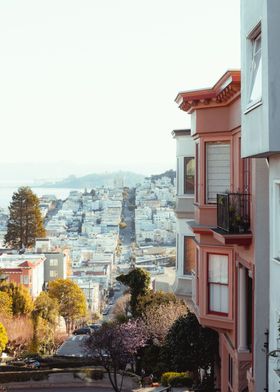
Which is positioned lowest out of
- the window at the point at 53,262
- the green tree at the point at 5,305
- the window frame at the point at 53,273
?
the window frame at the point at 53,273

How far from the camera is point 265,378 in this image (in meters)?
11.8

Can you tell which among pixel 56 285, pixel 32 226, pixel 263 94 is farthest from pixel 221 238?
pixel 32 226

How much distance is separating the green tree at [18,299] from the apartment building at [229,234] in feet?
103

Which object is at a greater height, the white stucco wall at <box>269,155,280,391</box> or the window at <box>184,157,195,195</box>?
the window at <box>184,157,195,195</box>

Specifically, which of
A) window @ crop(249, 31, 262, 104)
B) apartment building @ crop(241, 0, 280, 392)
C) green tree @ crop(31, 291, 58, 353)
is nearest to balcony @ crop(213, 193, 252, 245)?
apartment building @ crop(241, 0, 280, 392)

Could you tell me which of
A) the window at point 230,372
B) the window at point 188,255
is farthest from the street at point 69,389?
the window at point 230,372

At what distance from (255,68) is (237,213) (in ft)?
9.31

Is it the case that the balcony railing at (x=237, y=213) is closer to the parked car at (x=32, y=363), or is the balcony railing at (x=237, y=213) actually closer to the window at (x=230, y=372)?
the window at (x=230, y=372)

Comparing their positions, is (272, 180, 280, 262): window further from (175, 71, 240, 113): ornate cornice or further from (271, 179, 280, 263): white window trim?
(175, 71, 240, 113): ornate cornice

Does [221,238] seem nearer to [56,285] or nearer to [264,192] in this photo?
[264,192]

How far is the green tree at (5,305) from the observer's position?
43428mm

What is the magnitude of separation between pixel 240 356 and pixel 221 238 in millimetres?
2654

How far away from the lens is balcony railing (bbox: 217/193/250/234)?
12.2 meters

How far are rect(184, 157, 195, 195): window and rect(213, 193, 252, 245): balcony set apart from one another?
7448 mm
